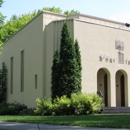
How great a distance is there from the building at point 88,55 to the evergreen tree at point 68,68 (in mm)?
1514

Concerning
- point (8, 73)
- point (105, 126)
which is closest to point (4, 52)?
point (8, 73)

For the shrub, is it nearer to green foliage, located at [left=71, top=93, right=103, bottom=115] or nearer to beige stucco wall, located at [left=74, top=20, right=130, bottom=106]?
green foliage, located at [left=71, top=93, right=103, bottom=115]

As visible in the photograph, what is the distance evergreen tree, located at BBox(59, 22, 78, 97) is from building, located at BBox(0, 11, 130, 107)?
1.51m

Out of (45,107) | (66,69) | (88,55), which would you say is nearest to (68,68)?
(66,69)

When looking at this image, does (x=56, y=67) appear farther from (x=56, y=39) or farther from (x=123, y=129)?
(x=123, y=129)

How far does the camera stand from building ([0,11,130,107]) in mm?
25000

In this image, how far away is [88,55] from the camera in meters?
25.0

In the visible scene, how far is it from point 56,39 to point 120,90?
7.97m

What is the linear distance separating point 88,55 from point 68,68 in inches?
111

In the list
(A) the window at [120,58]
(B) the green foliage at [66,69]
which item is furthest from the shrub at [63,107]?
(A) the window at [120,58]

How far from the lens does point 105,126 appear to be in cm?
1239

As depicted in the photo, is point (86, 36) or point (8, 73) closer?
point (86, 36)

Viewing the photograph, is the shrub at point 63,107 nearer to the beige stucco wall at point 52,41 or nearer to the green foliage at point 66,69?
the green foliage at point 66,69

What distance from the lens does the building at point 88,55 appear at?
25000mm
